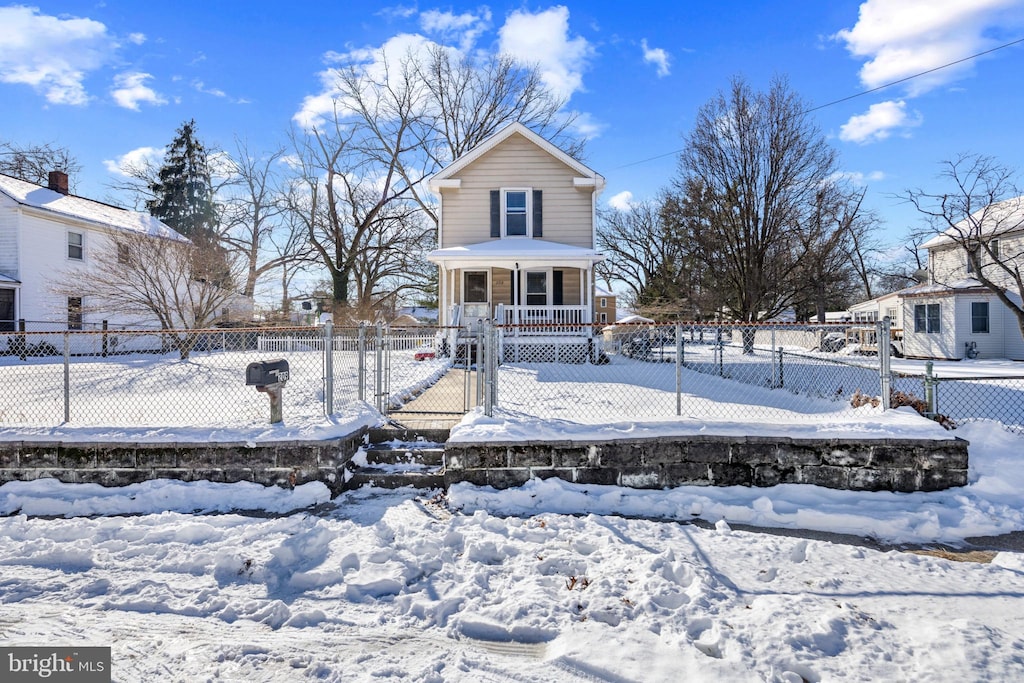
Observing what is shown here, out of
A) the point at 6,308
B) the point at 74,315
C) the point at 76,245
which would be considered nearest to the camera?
the point at 6,308

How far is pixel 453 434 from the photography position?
533 centimetres

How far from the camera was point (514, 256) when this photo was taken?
15.1 meters

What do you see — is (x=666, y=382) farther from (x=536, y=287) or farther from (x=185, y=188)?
(x=185, y=188)

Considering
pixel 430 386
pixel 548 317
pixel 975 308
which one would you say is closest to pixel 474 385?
pixel 430 386

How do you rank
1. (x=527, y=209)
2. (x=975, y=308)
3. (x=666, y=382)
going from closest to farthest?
(x=666, y=382) → (x=527, y=209) → (x=975, y=308)

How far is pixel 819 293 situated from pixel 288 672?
24071mm

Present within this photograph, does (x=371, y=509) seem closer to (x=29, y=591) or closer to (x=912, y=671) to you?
(x=29, y=591)

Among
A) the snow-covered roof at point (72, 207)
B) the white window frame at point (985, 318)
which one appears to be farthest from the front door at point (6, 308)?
the white window frame at point (985, 318)

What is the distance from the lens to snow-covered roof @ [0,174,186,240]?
19.5m

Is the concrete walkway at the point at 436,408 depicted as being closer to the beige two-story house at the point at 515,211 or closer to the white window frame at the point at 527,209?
the beige two-story house at the point at 515,211

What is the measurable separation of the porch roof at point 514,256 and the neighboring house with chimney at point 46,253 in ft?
36.4

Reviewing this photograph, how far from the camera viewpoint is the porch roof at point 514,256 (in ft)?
49.7

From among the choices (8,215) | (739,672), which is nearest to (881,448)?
(739,672)

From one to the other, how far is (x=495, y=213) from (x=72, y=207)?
18.0 meters
